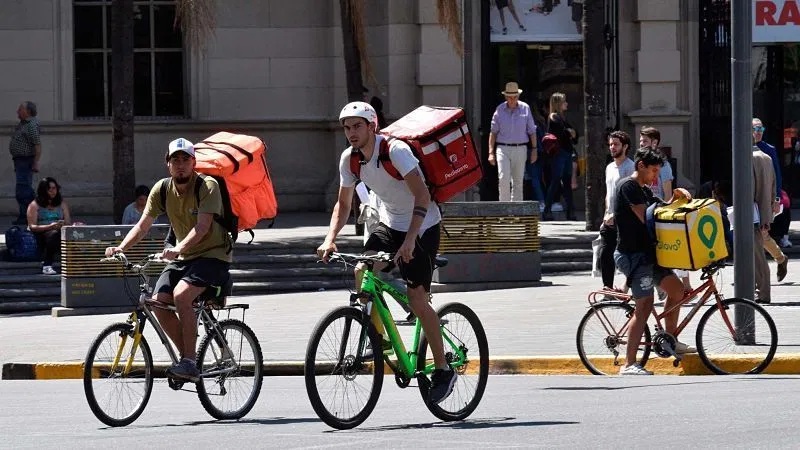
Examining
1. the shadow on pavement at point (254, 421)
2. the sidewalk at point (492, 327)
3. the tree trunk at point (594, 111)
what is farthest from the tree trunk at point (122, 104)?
the shadow on pavement at point (254, 421)

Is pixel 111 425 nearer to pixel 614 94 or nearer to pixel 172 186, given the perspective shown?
pixel 172 186

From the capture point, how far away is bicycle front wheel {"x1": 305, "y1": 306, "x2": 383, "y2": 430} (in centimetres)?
901

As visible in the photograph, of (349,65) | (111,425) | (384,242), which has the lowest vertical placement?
(111,425)

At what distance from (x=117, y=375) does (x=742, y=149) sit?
5.72m

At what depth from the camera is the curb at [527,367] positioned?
12586 mm

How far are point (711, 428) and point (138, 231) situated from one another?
3594mm

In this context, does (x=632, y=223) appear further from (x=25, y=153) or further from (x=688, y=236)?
(x=25, y=153)

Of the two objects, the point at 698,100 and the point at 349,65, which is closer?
the point at 349,65

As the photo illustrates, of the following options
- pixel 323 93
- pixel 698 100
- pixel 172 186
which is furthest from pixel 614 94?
pixel 172 186

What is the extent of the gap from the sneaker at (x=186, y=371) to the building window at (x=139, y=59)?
602 inches

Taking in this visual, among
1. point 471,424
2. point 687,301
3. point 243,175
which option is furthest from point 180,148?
point 243,175

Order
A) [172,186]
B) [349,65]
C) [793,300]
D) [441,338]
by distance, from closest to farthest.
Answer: [441,338]
[172,186]
[793,300]
[349,65]

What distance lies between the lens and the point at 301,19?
81.7ft

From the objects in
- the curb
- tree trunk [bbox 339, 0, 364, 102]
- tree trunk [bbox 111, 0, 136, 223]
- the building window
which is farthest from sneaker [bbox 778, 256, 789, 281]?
the building window
